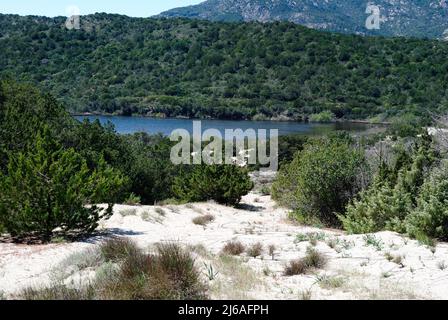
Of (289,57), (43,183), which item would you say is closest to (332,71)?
(289,57)

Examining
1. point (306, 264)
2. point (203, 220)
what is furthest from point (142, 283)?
point (203, 220)

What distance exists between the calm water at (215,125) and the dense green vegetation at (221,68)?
5.42 m

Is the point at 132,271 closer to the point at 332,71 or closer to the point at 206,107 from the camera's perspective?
the point at 206,107

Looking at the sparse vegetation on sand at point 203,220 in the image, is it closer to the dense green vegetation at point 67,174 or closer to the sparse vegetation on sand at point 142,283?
the dense green vegetation at point 67,174

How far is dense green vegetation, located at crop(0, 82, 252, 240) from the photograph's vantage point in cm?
934

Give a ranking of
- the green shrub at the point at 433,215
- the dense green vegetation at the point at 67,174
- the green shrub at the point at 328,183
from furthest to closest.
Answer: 1. the green shrub at the point at 328,183
2. the dense green vegetation at the point at 67,174
3. the green shrub at the point at 433,215

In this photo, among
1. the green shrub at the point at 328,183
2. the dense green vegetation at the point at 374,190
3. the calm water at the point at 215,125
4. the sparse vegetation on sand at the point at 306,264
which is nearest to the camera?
the sparse vegetation on sand at the point at 306,264

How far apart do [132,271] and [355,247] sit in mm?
3896

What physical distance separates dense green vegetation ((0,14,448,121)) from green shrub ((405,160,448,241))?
251 feet

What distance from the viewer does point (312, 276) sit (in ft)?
21.6

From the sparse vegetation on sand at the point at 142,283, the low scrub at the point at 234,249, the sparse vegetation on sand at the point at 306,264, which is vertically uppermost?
the sparse vegetation on sand at the point at 142,283

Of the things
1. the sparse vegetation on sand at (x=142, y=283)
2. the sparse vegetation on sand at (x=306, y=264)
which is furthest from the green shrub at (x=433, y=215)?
the sparse vegetation on sand at (x=142, y=283)

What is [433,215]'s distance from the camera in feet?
28.9

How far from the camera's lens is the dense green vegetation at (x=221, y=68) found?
314ft
